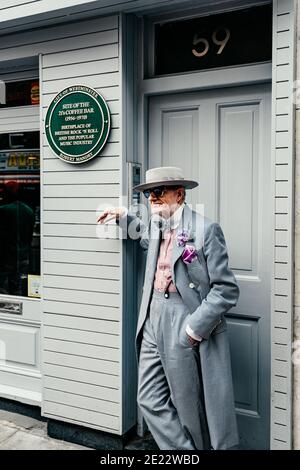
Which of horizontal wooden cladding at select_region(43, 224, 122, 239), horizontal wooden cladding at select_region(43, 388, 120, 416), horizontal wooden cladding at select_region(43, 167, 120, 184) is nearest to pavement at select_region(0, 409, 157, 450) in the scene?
horizontal wooden cladding at select_region(43, 388, 120, 416)

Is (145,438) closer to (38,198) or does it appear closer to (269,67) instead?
(38,198)

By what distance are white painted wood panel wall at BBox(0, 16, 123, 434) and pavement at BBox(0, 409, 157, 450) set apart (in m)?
0.18

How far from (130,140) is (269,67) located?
109 centimetres

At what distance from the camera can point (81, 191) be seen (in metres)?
3.87

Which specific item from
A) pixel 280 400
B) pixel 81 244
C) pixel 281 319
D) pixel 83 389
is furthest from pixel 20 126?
pixel 280 400

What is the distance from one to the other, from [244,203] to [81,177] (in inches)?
48.7

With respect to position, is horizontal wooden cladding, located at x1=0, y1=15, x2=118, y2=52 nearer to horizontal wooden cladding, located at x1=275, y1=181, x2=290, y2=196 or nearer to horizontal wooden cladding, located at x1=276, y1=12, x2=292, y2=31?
horizontal wooden cladding, located at x1=276, y1=12, x2=292, y2=31

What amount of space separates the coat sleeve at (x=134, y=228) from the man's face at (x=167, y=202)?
14.9 inches

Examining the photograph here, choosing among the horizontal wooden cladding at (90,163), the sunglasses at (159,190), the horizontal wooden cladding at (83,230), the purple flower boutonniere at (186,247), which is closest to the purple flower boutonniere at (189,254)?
the purple flower boutonniere at (186,247)

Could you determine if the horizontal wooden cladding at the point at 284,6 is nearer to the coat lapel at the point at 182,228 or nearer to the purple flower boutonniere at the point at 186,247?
the coat lapel at the point at 182,228

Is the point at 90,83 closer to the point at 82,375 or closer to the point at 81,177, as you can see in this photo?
the point at 81,177

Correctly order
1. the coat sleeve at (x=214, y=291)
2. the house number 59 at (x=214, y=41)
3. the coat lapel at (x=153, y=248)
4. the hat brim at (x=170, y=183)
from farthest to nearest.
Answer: the house number 59 at (x=214, y=41)
the coat lapel at (x=153, y=248)
the hat brim at (x=170, y=183)
the coat sleeve at (x=214, y=291)

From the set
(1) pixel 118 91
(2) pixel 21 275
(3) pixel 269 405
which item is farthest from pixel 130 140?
(3) pixel 269 405

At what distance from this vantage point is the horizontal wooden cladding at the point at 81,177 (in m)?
3.72
